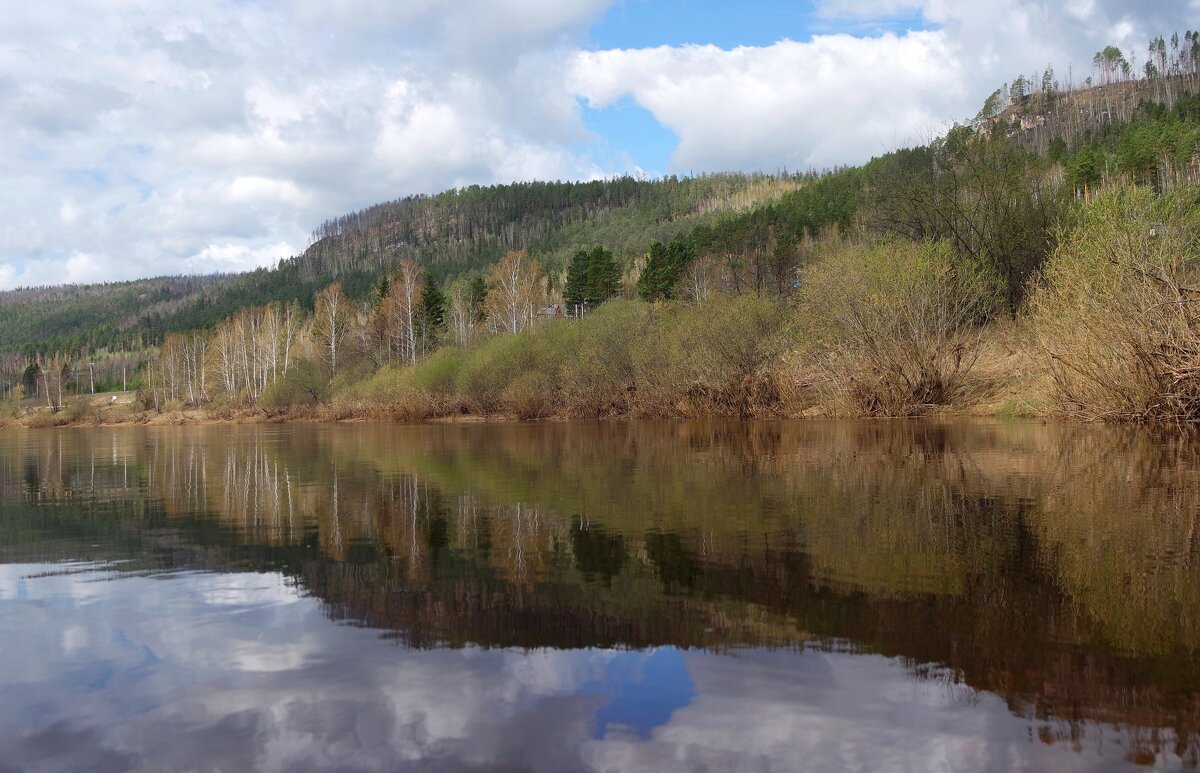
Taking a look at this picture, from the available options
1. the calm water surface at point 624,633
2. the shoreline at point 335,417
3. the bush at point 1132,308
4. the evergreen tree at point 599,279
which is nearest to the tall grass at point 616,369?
the shoreline at point 335,417

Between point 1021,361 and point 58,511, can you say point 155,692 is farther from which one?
point 1021,361

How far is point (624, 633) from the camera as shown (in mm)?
5273

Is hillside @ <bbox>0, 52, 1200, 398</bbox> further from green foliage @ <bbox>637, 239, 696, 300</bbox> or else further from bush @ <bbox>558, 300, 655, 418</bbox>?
bush @ <bbox>558, 300, 655, 418</bbox>

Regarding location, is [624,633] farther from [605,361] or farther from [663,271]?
[663,271]

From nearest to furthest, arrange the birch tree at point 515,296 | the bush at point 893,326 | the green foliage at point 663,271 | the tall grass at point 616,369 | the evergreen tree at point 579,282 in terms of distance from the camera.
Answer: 1. the bush at point 893,326
2. the tall grass at point 616,369
3. the birch tree at point 515,296
4. the green foliage at point 663,271
5. the evergreen tree at point 579,282

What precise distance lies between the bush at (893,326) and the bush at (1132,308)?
8.37 meters

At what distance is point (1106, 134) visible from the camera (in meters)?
120

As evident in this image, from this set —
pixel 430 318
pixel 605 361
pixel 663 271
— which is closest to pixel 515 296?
pixel 430 318

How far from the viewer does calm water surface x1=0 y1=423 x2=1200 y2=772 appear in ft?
12.1

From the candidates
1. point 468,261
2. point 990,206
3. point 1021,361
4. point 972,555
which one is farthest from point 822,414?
point 468,261

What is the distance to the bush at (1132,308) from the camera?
18172 millimetres

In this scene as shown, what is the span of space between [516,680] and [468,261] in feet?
567

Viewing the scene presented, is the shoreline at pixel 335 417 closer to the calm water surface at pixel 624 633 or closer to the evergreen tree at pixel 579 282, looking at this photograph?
the calm water surface at pixel 624 633

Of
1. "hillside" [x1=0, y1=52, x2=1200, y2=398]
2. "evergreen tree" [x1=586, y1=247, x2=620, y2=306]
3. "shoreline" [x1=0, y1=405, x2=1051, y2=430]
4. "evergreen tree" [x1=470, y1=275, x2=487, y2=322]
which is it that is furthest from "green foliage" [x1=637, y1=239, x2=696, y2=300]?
"shoreline" [x1=0, y1=405, x2=1051, y2=430]
